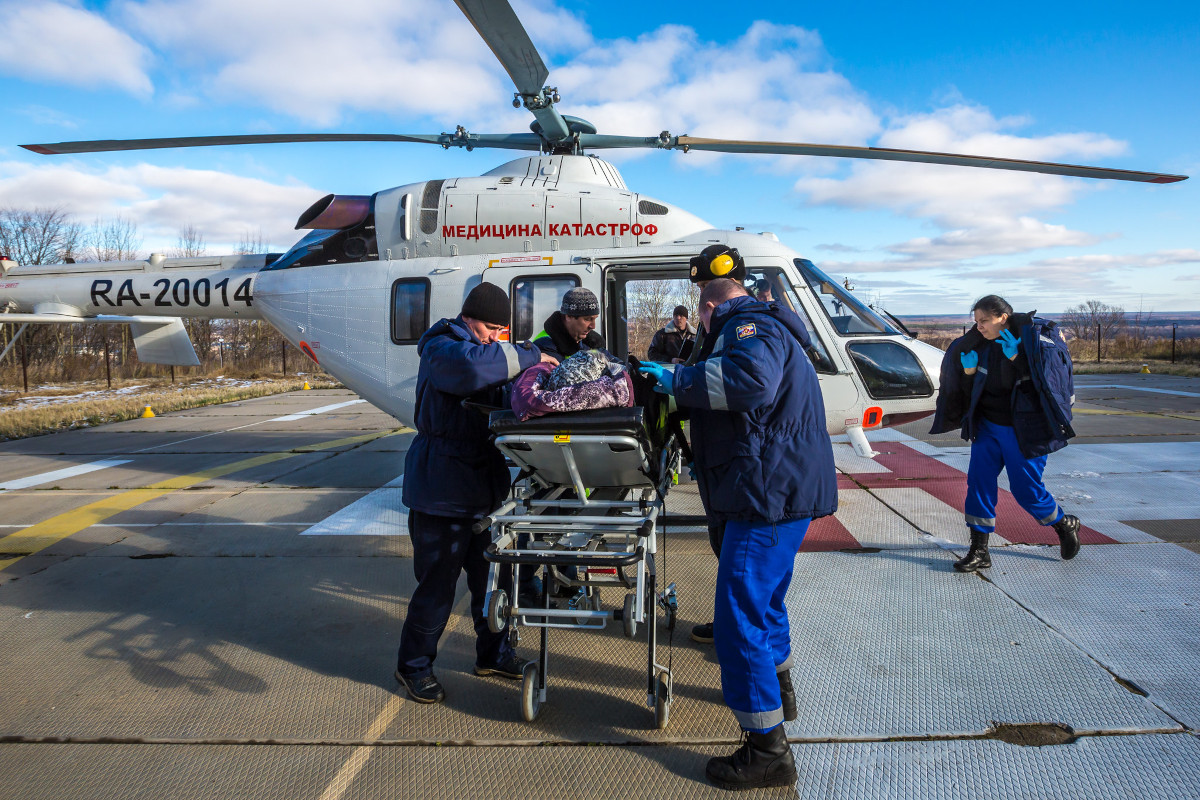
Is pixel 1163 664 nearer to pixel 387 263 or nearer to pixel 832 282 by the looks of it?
pixel 832 282

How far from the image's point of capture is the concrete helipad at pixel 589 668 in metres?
2.56

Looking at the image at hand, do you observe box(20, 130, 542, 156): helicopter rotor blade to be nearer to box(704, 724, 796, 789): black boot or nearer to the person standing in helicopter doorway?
the person standing in helicopter doorway

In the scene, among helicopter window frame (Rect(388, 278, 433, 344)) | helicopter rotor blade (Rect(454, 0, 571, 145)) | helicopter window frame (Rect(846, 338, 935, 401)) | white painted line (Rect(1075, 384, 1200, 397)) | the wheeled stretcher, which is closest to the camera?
the wheeled stretcher

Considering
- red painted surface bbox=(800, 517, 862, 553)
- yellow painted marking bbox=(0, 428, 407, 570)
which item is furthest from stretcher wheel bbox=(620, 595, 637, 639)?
yellow painted marking bbox=(0, 428, 407, 570)

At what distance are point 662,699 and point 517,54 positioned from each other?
15.0ft

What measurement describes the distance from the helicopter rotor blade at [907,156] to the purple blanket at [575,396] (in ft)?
14.5

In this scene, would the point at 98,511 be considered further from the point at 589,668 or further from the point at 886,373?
the point at 886,373

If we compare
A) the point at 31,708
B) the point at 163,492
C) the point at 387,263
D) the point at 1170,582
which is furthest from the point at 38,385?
the point at 1170,582

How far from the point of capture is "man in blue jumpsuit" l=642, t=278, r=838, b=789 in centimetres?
245

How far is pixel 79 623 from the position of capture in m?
3.99

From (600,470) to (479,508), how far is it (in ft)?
2.13

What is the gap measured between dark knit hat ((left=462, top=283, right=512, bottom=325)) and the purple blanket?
22.8 inches

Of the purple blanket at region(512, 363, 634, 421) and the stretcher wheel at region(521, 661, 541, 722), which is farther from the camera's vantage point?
the stretcher wheel at region(521, 661, 541, 722)

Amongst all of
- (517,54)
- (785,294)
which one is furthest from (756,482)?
(517,54)
